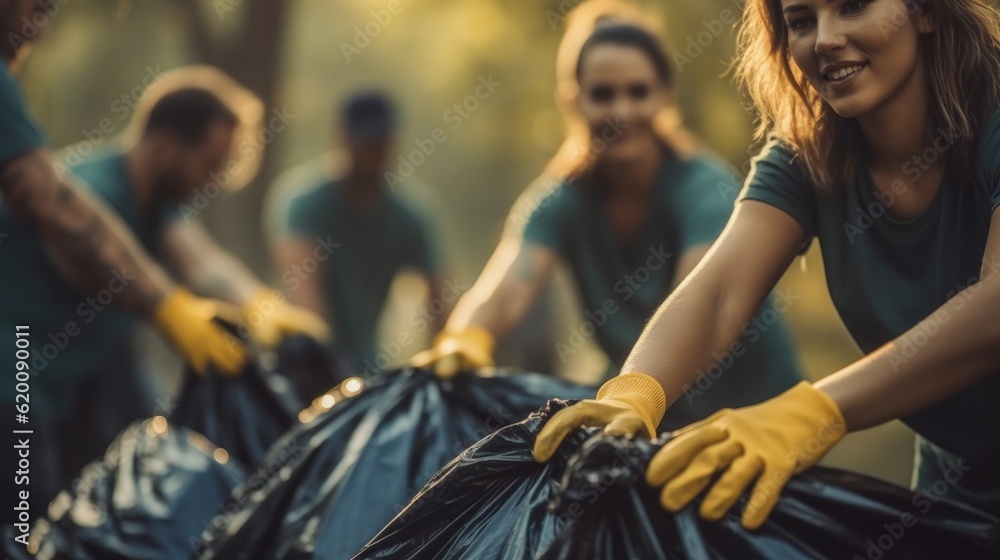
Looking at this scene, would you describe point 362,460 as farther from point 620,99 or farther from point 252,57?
point 252,57

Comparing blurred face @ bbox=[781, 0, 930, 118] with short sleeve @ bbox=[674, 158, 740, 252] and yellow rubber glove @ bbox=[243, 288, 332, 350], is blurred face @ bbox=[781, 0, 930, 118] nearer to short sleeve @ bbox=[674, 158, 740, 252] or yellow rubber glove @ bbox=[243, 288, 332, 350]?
short sleeve @ bbox=[674, 158, 740, 252]

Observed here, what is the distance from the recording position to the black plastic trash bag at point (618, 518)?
5.75 feet

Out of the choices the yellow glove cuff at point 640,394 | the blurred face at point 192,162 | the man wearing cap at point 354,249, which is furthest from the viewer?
the man wearing cap at point 354,249

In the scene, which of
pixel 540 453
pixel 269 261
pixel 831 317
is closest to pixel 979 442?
pixel 540 453

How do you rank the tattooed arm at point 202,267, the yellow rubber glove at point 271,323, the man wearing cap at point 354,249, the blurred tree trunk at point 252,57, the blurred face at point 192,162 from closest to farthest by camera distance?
the yellow rubber glove at point 271,323 < the blurred face at point 192,162 < the tattooed arm at point 202,267 < the man wearing cap at point 354,249 < the blurred tree trunk at point 252,57

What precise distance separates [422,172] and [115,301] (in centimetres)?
1259

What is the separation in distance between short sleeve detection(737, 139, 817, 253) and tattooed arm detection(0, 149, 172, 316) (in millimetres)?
1937

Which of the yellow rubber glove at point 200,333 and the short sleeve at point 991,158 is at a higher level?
the yellow rubber glove at point 200,333

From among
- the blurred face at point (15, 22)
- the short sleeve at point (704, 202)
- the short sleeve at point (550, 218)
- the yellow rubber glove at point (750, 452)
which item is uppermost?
the blurred face at point (15, 22)

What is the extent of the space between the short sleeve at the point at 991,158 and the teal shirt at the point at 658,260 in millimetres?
1369

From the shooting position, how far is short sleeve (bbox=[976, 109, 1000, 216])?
6.10ft

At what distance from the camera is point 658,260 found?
3.61m

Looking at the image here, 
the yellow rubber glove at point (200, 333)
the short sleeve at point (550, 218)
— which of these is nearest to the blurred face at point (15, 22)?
the yellow rubber glove at point (200, 333)

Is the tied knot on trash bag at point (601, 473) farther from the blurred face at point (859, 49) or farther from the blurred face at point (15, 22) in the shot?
the blurred face at point (15, 22)
